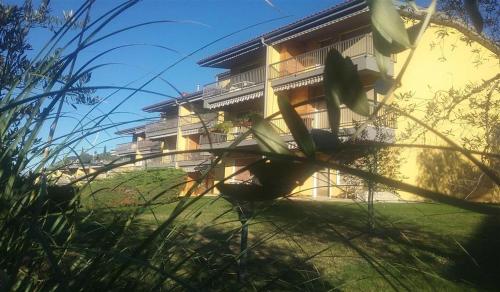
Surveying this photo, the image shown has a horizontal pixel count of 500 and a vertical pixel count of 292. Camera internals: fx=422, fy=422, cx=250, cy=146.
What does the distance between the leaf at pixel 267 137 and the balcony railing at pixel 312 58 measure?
45.1 feet

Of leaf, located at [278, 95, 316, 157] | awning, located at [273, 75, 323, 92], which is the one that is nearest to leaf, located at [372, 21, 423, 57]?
leaf, located at [278, 95, 316, 157]

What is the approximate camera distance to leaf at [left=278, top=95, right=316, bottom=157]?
40cm

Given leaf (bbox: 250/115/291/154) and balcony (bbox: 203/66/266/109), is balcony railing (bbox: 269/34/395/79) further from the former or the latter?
leaf (bbox: 250/115/291/154)

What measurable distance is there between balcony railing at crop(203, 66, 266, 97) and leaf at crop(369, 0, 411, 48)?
17.9 m

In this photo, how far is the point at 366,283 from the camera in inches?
122

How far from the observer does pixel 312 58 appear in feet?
53.4

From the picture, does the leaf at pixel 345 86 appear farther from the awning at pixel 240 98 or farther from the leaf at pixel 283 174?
the awning at pixel 240 98

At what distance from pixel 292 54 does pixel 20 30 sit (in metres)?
16.8

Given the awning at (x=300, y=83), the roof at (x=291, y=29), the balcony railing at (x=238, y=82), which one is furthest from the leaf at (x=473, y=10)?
the balcony railing at (x=238, y=82)

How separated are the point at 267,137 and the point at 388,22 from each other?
166 mm

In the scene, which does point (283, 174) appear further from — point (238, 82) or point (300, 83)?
point (238, 82)

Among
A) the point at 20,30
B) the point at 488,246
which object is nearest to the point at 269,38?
the point at 488,246

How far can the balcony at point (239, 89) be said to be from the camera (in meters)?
18.3

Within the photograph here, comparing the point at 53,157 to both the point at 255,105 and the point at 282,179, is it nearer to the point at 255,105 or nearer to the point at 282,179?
the point at 282,179
